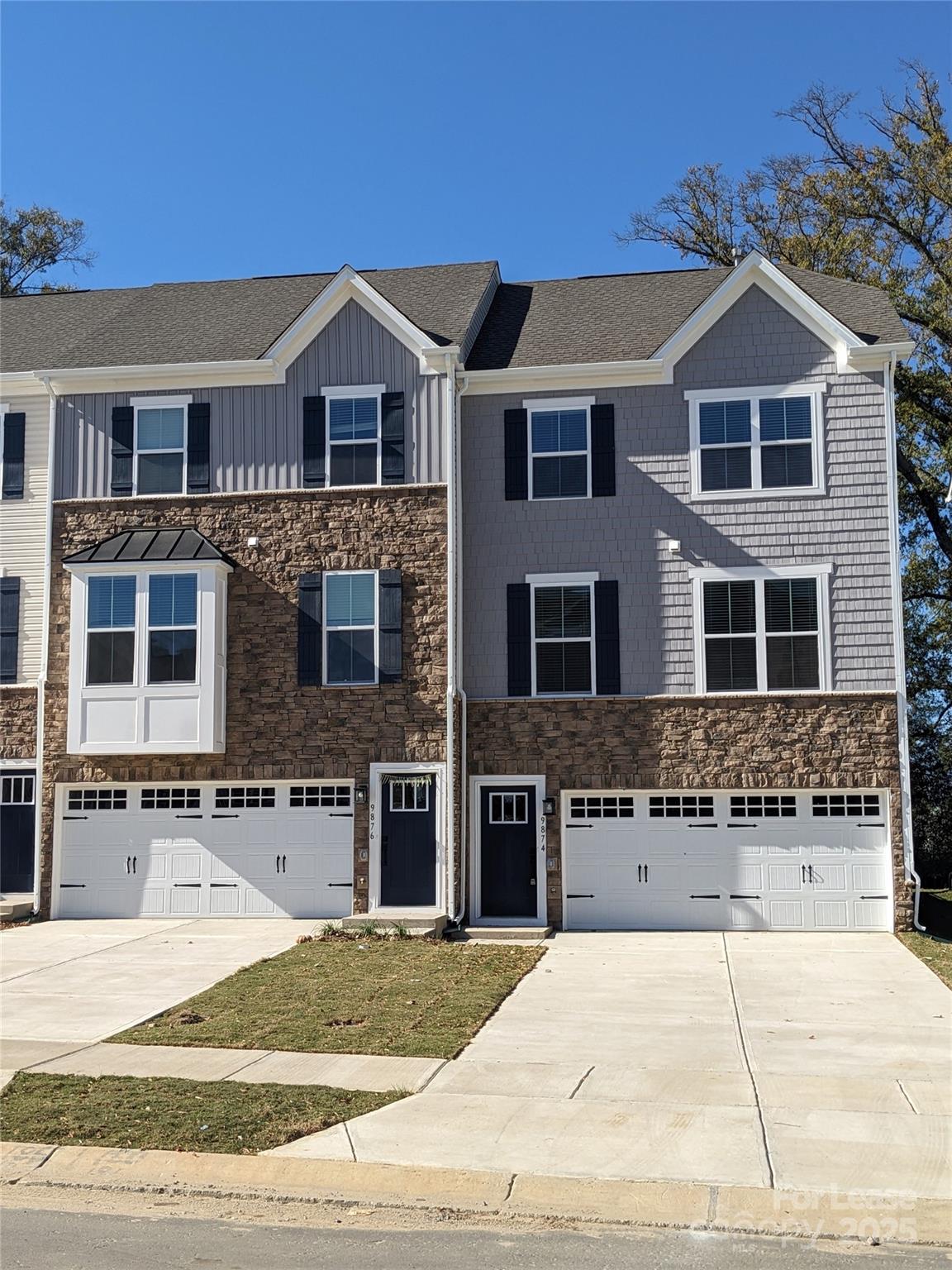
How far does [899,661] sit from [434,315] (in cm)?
959

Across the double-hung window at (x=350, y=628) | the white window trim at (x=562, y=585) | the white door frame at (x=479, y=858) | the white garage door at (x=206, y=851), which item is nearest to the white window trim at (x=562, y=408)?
the white window trim at (x=562, y=585)

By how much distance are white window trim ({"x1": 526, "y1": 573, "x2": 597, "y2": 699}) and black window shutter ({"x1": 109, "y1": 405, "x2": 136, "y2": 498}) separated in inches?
268

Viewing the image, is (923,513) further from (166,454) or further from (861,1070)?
(861,1070)

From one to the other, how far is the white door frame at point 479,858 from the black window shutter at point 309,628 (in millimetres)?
3032

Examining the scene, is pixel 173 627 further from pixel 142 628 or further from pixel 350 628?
pixel 350 628

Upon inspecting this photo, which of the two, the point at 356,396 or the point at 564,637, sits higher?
the point at 356,396

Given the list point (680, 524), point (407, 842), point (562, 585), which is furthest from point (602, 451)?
point (407, 842)

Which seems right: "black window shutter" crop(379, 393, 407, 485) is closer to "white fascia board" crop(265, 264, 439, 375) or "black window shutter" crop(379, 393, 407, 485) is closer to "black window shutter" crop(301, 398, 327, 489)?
"white fascia board" crop(265, 264, 439, 375)

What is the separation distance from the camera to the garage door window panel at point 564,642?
19.1 m

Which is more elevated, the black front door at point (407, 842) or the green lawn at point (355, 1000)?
the black front door at point (407, 842)

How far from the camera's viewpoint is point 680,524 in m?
19.1

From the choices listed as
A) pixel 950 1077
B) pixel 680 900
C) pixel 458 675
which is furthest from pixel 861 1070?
pixel 458 675

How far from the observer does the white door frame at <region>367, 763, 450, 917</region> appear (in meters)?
18.5

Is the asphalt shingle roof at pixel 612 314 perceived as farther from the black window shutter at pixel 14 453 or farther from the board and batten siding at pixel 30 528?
the black window shutter at pixel 14 453
